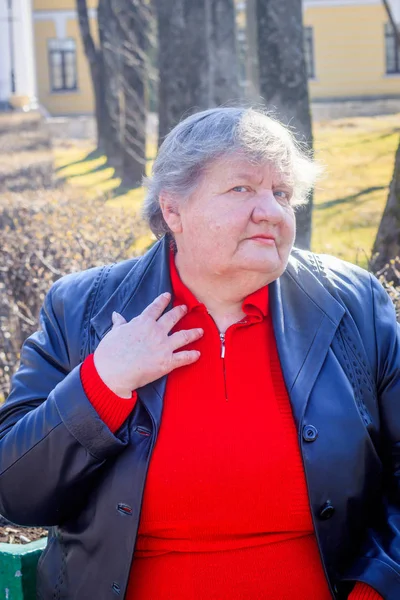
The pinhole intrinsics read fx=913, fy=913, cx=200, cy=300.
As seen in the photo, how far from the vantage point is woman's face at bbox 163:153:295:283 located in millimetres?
2516

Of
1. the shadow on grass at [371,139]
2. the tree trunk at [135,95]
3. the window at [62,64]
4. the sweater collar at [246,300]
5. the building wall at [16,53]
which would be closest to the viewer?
the sweater collar at [246,300]

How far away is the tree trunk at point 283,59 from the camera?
6.61m

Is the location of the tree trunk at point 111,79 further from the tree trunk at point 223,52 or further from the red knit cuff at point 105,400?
the red knit cuff at point 105,400

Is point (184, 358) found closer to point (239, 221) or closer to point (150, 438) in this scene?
point (150, 438)

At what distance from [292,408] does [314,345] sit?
0.20 meters

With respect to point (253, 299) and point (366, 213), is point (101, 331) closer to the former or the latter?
point (253, 299)

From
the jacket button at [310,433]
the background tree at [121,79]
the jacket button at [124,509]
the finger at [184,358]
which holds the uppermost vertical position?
the background tree at [121,79]

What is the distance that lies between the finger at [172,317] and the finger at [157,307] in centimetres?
2

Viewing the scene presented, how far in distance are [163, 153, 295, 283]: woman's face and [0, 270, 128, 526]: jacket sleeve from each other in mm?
495

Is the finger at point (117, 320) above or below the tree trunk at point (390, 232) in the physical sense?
below

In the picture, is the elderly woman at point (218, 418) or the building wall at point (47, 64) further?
the building wall at point (47, 64)

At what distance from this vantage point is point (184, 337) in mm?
2496

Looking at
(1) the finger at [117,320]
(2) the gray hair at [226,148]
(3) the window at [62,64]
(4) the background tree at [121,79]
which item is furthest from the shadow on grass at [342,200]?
(3) the window at [62,64]

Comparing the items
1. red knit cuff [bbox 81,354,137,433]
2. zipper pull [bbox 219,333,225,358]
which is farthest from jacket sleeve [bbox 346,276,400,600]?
red knit cuff [bbox 81,354,137,433]
